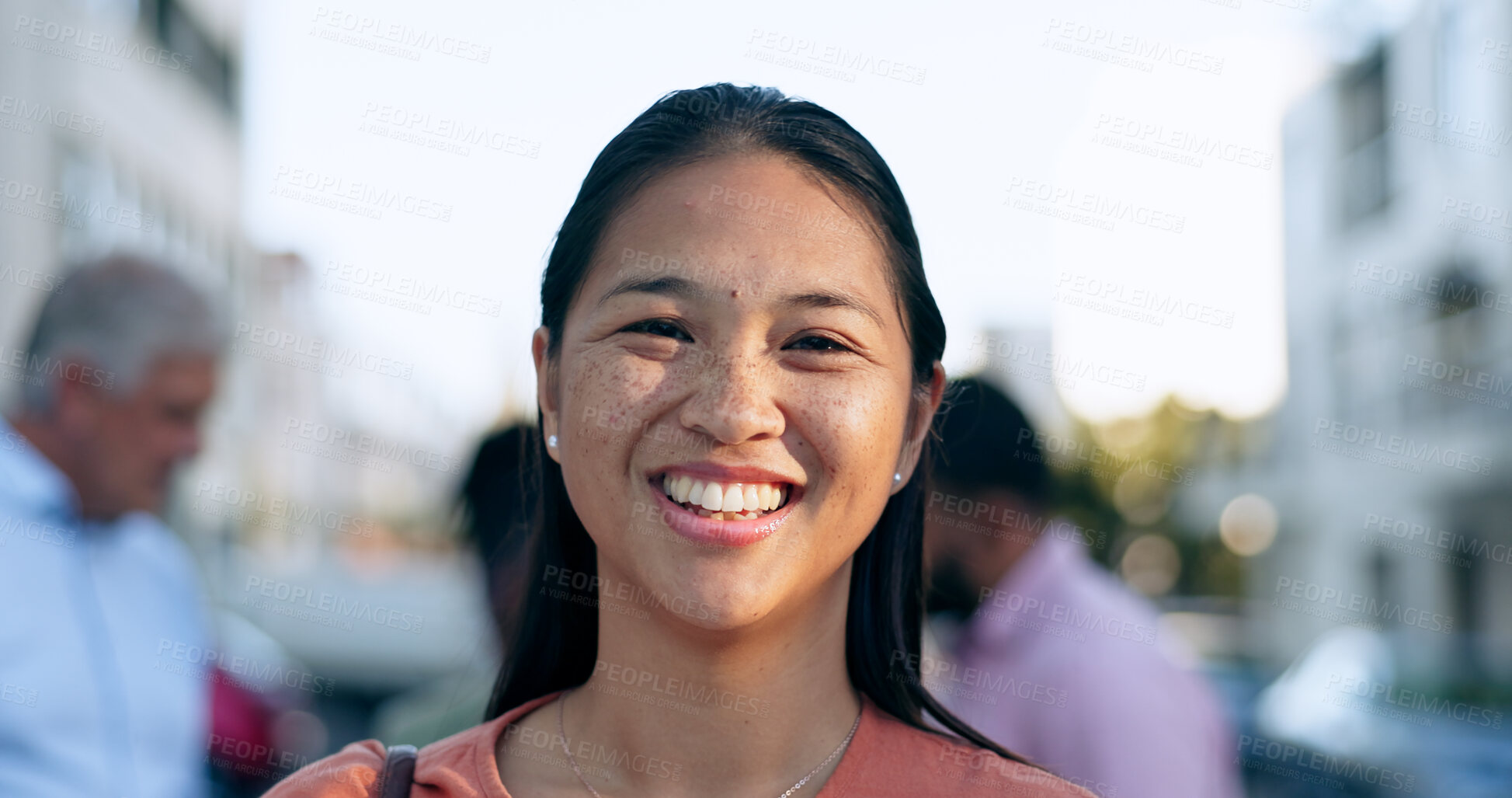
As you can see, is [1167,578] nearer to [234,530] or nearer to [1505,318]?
[1505,318]

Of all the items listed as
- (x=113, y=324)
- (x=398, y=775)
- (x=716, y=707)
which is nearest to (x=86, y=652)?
(x=113, y=324)

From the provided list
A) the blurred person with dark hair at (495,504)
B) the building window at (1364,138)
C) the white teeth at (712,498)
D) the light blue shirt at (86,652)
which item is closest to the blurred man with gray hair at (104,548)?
the light blue shirt at (86,652)

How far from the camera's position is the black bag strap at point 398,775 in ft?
5.38

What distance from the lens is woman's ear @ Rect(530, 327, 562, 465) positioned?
5.96 ft

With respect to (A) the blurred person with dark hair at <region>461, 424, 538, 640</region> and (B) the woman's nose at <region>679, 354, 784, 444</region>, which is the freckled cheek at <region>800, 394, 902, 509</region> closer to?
(B) the woman's nose at <region>679, 354, 784, 444</region>

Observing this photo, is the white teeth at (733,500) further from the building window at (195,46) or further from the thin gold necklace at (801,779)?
the building window at (195,46)

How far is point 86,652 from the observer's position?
114 inches

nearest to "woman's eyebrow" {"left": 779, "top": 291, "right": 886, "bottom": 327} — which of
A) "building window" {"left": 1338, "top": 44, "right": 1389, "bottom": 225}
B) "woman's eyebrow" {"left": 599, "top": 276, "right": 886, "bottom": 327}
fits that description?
"woman's eyebrow" {"left": 599, "top": 276, "right": 886, "bottom": 327}

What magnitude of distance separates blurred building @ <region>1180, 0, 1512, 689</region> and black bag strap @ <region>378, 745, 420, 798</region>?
13.2 meters

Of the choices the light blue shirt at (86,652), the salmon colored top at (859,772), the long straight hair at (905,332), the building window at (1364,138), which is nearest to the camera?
the salmon colored top at (859,772)

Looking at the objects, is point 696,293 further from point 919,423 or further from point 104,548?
point 104,548

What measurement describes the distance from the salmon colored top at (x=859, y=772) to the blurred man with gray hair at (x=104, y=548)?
1.49 m

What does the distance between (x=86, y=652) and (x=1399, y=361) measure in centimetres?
2425

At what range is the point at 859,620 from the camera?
6.41ft
